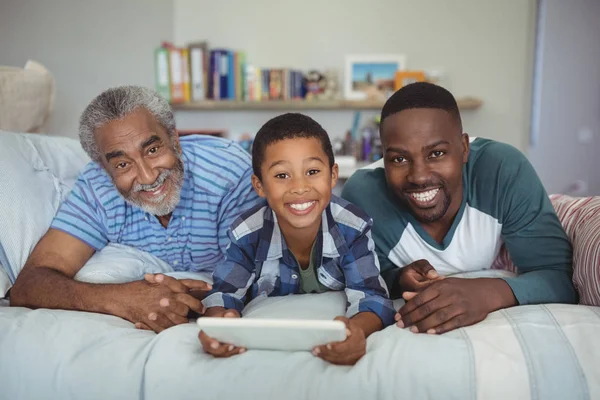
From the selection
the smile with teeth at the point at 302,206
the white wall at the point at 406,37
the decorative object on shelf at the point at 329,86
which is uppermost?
the white wall at the point at 406,37

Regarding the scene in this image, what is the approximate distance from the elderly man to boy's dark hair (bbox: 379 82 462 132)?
1.61ft

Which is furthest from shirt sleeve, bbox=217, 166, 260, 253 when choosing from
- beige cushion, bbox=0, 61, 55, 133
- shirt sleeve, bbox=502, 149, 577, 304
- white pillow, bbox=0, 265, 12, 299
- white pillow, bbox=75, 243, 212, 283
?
beige cushion, bbox=0, 61, 55, 133

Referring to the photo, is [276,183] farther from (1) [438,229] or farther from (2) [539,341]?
(2) [539,341]

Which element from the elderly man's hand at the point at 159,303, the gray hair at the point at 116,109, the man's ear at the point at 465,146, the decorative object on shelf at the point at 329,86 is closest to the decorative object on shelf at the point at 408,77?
the decorative object on shelf at the point at 329,86

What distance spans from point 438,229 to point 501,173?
24cm

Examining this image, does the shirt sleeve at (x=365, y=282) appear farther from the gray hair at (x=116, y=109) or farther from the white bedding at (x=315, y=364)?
the gray hair at (x=116, y=109)

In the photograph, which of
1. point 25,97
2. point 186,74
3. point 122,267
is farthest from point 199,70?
point 122,267

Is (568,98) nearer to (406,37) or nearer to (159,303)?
(406,37)

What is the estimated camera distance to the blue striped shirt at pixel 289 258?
1.35 metres

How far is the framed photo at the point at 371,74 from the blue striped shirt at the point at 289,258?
2565mm

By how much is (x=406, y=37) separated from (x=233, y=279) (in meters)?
3.03

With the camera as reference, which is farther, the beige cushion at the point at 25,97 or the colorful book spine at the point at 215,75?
the colorful book spine at the point at 215,75

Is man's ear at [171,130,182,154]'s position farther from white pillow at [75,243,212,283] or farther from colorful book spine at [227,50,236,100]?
colorful book spine at [227,50,236,100]

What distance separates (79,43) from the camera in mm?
3174
